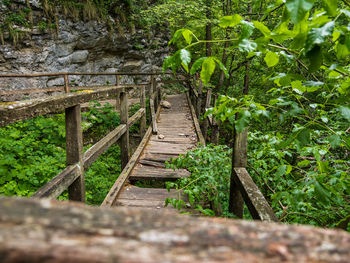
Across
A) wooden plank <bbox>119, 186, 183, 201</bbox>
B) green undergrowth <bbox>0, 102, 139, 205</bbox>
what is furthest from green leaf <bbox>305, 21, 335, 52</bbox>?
green undergrowth <bbox>0, 102, 139, 205</bbox>

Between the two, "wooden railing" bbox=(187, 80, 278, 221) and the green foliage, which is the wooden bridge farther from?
the green foliage

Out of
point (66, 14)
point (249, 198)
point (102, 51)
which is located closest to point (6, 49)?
point (66, 14)

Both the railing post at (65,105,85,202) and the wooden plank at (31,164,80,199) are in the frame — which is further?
the railing post at (65,105,85,202)

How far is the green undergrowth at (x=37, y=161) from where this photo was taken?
12.0 feet

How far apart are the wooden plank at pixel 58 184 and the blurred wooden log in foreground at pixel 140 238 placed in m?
1.36

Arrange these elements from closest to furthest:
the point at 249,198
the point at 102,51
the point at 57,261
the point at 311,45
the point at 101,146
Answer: the point at 57,261
the point at 311,45
the point at 249,198
the point at 101,146
the point at 102,51

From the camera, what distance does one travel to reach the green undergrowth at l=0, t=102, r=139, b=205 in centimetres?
365

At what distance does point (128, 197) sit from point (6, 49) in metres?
10.2

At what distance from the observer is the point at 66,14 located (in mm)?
11258

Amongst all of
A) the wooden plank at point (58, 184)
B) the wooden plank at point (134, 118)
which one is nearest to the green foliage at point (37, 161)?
the wooden plank at point (134, 118)

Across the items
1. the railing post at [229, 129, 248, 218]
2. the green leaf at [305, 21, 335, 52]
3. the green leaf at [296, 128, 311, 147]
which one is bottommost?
the railing post at [229, 129, 248, 218]

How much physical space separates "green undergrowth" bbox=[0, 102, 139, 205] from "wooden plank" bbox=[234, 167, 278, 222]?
2.69 metres

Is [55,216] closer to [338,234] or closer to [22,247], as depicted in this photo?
[22,247]

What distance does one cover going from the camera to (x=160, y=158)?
14.7ft
